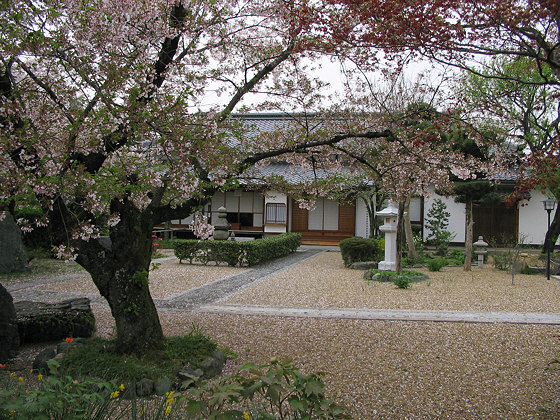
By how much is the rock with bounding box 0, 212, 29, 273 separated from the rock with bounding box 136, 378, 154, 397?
826cm

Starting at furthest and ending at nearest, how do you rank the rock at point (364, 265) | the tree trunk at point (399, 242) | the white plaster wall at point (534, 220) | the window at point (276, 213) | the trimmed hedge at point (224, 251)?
the window at point (276, 213)
the white plaster wall at point (534, 220)
the trimmed hedge at point (224, 251)
the rock at point (364, 265)
the tree trunk at point (399, 242)

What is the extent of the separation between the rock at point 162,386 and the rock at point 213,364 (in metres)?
0.40

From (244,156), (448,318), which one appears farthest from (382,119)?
(448,318)

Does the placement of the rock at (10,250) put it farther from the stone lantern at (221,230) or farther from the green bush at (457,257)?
the green bush at (457,257)

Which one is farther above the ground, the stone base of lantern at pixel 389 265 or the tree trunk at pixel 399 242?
the tree trunk at pixel 399 242

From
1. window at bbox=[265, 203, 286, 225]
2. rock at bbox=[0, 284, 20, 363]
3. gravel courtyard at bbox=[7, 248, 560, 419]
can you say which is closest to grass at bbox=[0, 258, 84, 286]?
gravel courtyard at bbox=[7, 248, 560, 419]

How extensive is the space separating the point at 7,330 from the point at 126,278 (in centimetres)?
151

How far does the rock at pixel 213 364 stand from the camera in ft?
12.5

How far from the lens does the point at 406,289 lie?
8.34m

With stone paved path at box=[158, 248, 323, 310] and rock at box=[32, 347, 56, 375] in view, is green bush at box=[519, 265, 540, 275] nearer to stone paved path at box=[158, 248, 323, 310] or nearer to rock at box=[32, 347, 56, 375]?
stone paved path at box=[158, 248, 323, 310]

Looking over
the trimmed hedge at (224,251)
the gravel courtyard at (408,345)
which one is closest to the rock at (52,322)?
the gravel courtyard at (408,345)

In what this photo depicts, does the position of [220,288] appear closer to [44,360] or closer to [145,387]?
[44,360]

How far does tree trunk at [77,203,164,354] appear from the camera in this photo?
3844mm

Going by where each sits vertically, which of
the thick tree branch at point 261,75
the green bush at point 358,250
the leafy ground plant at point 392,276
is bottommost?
the leafy ground plant at point 392,276
